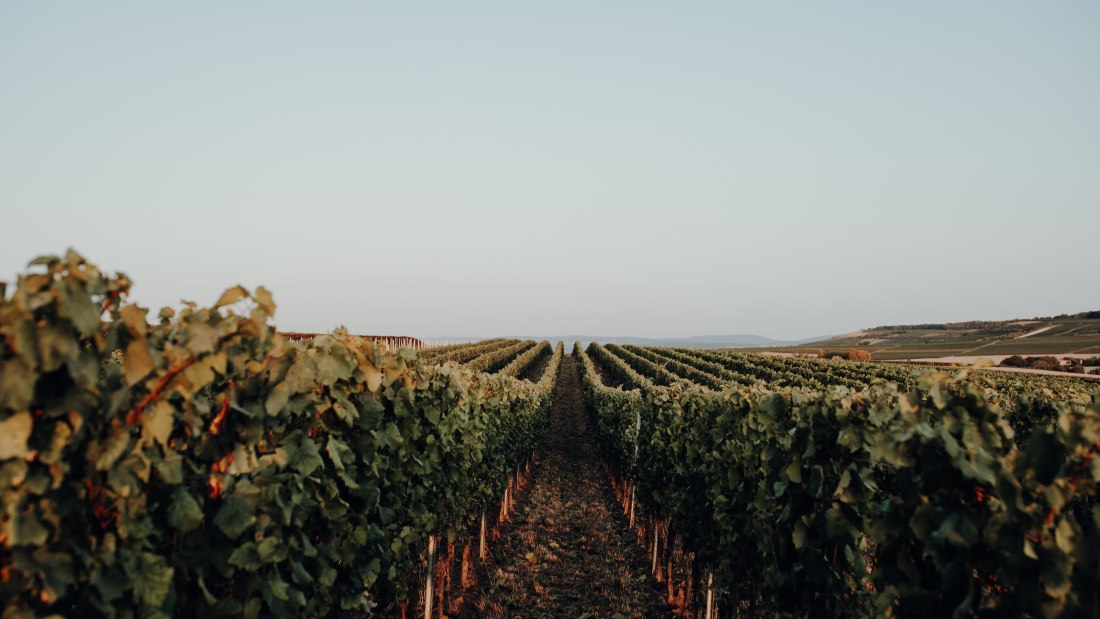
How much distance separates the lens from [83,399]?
1.84 meters

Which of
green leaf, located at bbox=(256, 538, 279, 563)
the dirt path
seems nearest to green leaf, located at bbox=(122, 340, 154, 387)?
green leaf, located at bbox=(256, 538, 279, 563)

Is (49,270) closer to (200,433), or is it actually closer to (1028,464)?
(200,433)

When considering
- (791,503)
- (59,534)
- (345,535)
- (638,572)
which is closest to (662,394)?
(638,572)

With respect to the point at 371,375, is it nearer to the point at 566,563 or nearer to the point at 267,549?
the point at 267,549

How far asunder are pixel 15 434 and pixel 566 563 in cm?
909

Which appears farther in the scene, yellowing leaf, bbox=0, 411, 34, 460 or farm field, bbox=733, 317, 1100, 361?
farm field, bbox=733, 317, 1100, 361

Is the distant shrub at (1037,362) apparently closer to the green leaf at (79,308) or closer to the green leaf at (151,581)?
the green leaf at (151,581)

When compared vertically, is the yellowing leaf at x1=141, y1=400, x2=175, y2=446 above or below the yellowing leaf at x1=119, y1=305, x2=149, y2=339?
below

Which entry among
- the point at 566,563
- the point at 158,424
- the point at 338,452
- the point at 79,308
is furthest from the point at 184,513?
the point at 566,563

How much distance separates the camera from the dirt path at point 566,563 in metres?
7.86

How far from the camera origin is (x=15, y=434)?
5.37ft

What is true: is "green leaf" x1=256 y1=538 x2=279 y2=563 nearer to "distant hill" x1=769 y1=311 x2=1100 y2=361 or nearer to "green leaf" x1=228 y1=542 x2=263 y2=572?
"green leaf" x1=228 y1=542 x2=263 y2=572

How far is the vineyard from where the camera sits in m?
1.81

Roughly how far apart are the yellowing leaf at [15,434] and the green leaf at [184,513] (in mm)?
775
